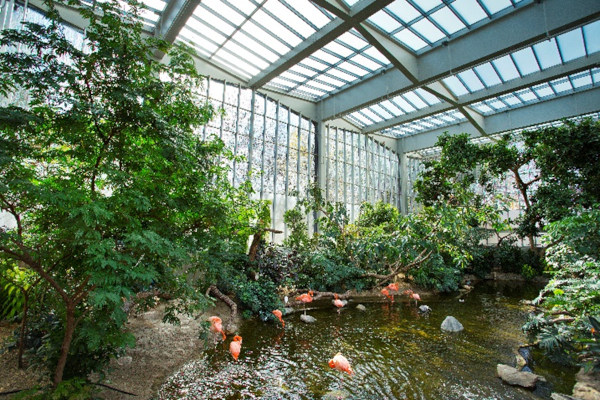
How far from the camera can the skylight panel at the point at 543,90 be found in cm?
1475

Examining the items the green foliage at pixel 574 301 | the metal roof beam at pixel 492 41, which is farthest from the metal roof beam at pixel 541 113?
the green foliage at pixel 574 301

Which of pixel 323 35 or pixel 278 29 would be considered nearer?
pixel 323 35

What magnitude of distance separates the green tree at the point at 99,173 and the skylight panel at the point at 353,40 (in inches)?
386

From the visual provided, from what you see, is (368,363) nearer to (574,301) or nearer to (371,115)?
(574,301)

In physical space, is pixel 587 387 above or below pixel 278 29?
below

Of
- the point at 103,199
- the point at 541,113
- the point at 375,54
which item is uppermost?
the point at 375,54

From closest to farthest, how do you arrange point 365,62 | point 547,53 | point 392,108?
point 547,53
point 365,62
point 392,108

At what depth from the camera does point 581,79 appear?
46.1 ft

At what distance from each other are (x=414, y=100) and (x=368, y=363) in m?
14.9

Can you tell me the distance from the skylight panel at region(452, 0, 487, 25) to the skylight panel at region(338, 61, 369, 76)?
14.9 feet

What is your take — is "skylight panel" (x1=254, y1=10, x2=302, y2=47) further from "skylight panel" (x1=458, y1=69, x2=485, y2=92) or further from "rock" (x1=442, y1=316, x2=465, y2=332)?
"rock" (x1=442, y1=316, x2=465, y2=332)

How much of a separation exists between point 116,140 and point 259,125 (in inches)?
507

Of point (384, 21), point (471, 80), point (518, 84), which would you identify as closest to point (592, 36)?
point (518, 84)

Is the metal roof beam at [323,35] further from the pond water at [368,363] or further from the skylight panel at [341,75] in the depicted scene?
the pond water at [368,363]
